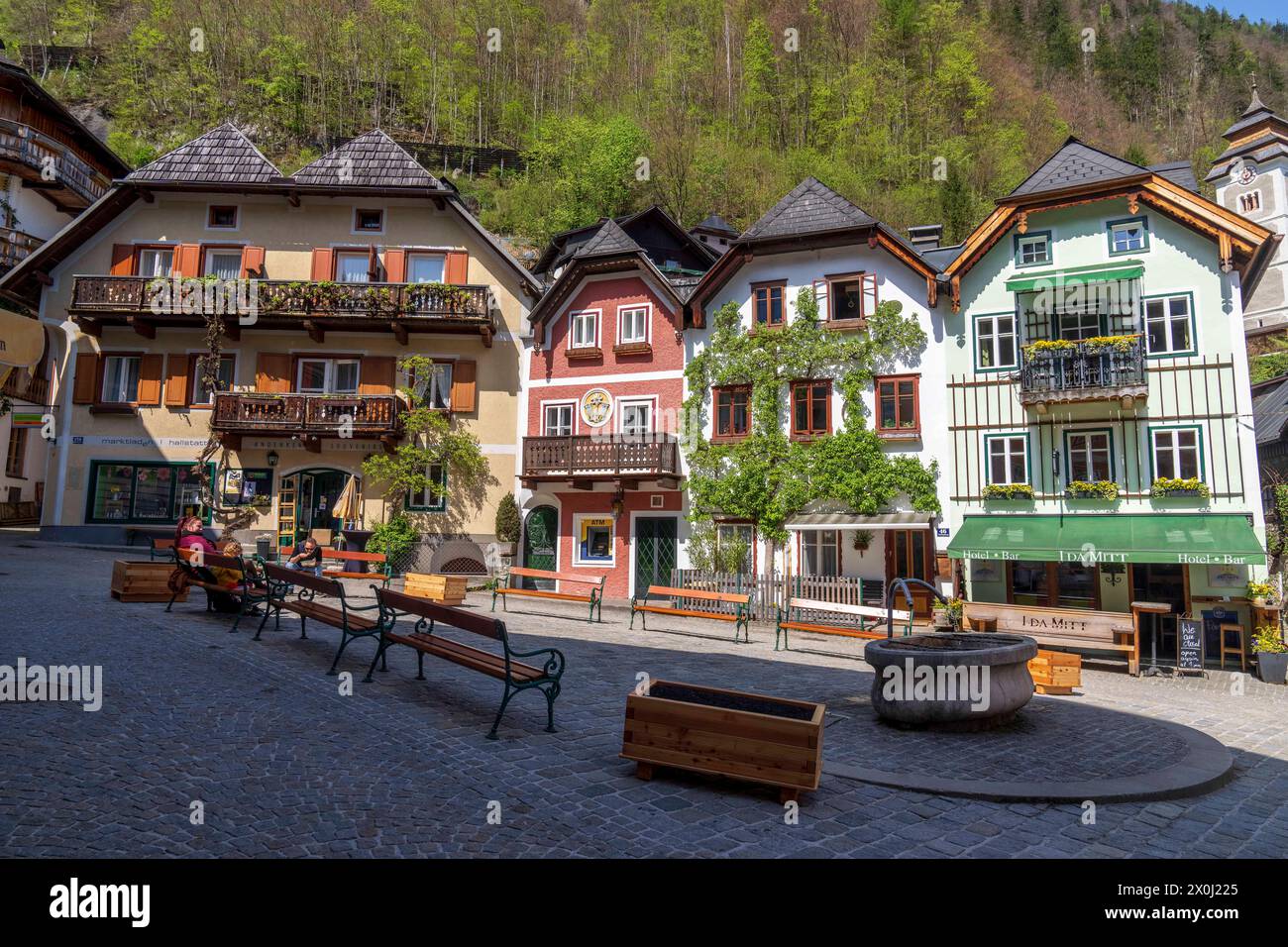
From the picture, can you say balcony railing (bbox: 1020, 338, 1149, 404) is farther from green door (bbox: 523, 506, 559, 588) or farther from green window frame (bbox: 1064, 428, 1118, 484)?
green door (bbox: 523, 506, 559, 588)

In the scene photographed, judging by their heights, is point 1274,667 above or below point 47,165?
below

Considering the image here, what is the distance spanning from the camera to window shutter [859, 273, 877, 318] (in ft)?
74.7

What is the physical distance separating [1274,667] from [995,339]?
9.98m

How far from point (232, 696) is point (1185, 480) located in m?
20.5

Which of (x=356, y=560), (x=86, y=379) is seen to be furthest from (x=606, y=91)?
(x=356, y=560)

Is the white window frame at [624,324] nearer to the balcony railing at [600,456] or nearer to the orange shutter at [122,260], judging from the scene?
the balcony railing at [600,456]

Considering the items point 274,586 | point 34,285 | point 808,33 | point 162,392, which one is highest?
point 808,33

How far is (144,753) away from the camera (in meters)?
6.53

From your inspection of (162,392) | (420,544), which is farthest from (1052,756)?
(162,392)

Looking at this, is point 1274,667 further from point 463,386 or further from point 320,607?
point 463,386

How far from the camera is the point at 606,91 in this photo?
5931 cm

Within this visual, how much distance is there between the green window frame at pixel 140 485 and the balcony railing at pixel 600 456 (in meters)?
11.4

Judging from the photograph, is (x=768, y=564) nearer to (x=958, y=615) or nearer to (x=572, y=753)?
(x=958, y=615)

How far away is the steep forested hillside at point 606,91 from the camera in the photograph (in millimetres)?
46875
